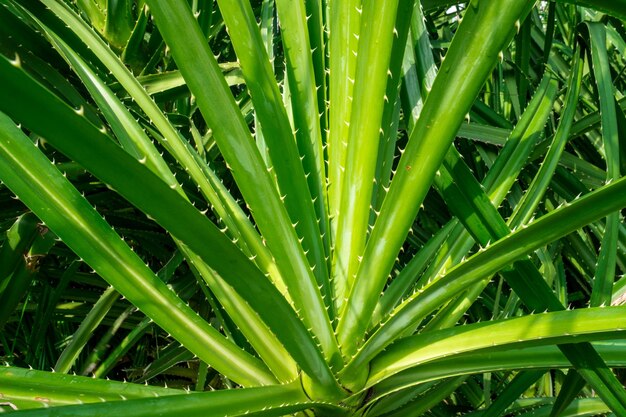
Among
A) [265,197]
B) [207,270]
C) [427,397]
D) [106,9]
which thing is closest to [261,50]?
[265,197]

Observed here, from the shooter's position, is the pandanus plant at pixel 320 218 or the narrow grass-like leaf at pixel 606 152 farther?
the narrow grass-like leaf at pixel 606 152

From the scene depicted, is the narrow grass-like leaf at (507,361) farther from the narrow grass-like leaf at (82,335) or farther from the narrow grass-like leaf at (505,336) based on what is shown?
the narrow grass-like leaf at (82,335)

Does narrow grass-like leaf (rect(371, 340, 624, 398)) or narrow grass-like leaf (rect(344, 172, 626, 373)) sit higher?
narrow grass-like leaf (rect(344, 172, 626, 373))

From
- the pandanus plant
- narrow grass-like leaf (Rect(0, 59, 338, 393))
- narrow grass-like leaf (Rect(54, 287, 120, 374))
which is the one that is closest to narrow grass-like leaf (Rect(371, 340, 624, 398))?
the pandanus plant

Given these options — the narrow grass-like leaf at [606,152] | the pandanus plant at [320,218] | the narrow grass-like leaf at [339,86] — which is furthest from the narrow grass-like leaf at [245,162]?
the narrow grass-like leaf at [606,152]

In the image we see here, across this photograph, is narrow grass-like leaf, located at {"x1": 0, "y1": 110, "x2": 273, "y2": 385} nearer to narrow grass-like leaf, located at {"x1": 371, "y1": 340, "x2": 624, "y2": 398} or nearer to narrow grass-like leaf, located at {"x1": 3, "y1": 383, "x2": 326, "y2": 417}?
narrow grass-like leaf, located at {"x1": 3, "y1": 383, "x2": 326, "y2": 417}

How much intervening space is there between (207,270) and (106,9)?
0.62m

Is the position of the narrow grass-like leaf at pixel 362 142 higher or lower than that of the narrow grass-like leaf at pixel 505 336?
higher

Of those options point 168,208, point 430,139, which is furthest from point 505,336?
point 168,208

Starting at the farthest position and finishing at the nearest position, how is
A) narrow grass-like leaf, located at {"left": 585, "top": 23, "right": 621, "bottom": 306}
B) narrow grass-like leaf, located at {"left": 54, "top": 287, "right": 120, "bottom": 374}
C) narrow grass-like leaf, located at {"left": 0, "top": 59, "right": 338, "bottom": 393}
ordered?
1. narrow grass-like leaf, located at {"left": 54, "top": 287, "right": 120, "bottom": 374}
2. narrow grass-like leaf, located at {"left": 585, "top": 23, "right": 621, "bottom": 306}
3. narrow grass-like leaf, located at {"left": 0, "top": 59, "right": 338, "bottom": 393}

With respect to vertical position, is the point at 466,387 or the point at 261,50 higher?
the point at 261,50

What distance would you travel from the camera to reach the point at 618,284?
75 cm

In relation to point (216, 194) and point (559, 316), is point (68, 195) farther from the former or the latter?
point (559, 316)

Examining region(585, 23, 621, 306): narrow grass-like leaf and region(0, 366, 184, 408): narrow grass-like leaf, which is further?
region(585, 23, 621, 306): narrow grass-like leaf
